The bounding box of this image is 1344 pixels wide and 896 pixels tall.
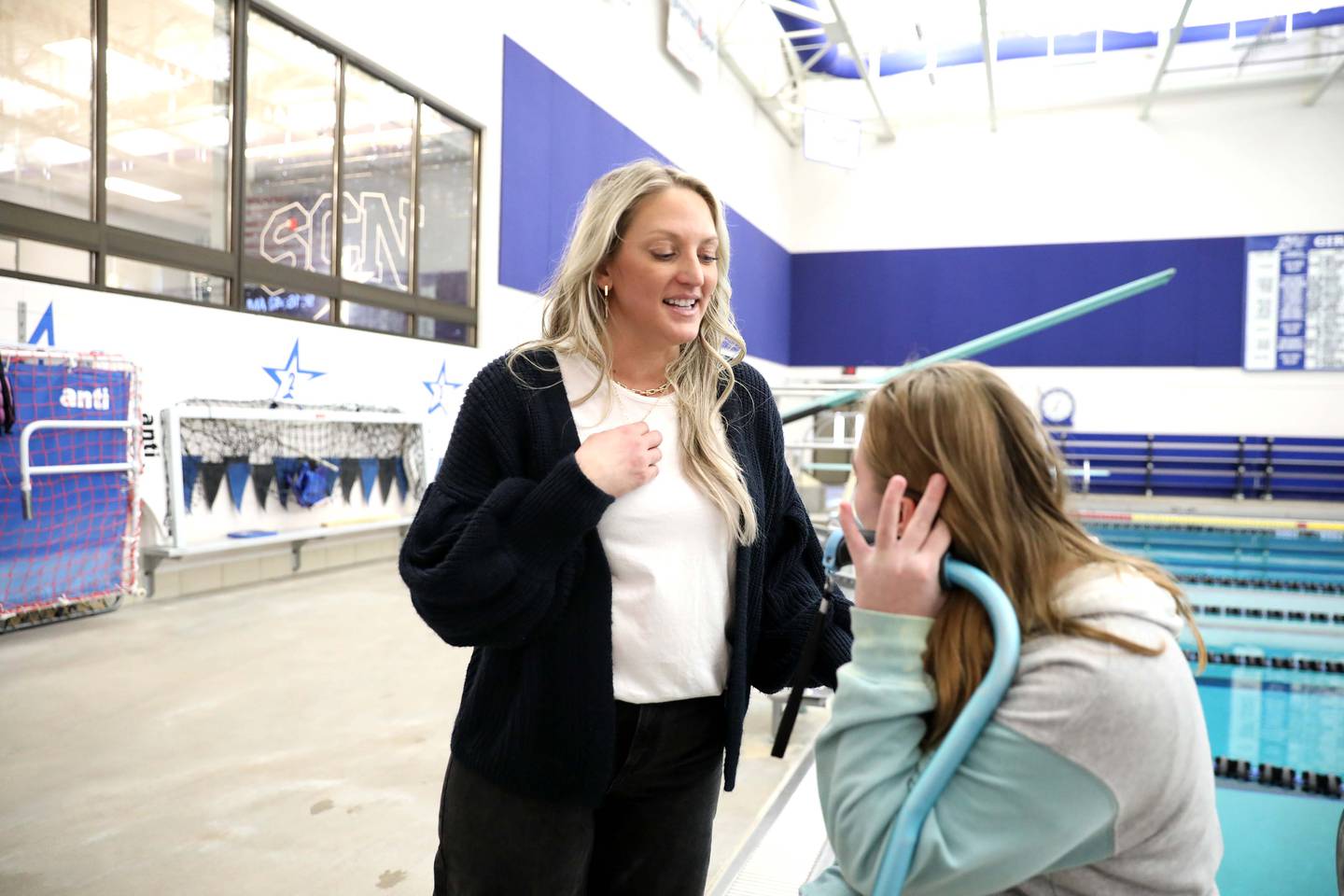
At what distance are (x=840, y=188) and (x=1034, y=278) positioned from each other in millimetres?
3433

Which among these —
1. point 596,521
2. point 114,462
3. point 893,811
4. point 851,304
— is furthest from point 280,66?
point 851,304

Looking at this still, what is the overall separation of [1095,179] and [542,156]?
9.36 meters

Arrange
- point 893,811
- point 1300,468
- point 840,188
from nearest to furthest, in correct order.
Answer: point 893,811
point 1300,468
point 840,188

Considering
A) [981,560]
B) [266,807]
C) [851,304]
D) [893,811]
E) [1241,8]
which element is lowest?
[266,807]

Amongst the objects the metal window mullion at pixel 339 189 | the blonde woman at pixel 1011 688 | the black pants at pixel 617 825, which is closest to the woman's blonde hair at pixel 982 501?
the blonde woman at pixel 1011 688

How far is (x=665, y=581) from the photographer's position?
1162mm

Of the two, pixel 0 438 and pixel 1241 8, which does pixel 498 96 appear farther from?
pixel 1241 8

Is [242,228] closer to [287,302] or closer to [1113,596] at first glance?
[287,302]

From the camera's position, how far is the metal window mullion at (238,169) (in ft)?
17.9

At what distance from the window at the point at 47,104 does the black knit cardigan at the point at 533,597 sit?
4565 mm

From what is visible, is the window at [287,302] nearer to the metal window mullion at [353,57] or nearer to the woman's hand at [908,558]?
the metal window mullion at [353,57]

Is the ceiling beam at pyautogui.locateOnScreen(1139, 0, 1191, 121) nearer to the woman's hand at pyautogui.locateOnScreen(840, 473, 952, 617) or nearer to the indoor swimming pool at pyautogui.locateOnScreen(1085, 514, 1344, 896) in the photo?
the indoor swimming pool at pyautogui.locateOnScreen(1085, 514, 1344, 896)

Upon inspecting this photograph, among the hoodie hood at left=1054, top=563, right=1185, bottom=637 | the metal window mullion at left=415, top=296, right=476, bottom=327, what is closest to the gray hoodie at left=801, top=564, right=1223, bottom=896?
the hoodie hood at left=1054, top=563, right=1185, bottom=637

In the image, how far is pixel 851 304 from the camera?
15055mm
